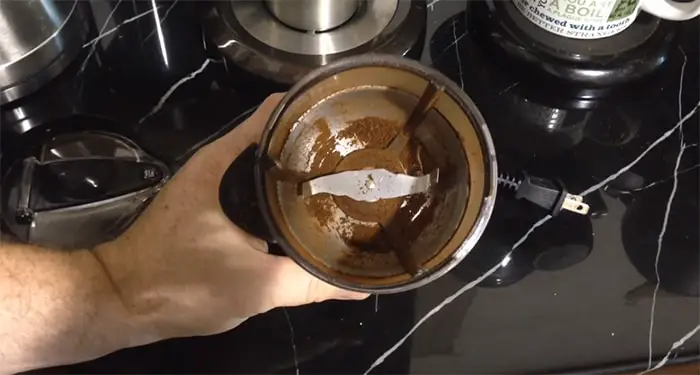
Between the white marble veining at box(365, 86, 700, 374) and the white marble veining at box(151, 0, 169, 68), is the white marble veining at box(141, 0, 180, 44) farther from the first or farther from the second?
the white marble veining at box(365, 86, 700, 374)

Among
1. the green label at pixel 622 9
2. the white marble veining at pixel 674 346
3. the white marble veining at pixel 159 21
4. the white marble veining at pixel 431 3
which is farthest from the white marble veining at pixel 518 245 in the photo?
the white marble veining at pixel 159 21

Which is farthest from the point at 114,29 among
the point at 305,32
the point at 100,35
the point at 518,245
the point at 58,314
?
the point at 518,245

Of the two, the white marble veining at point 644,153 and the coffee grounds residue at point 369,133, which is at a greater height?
the coffee grounds residue at point 369,133

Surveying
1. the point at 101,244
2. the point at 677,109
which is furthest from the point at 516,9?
the point at 101,244

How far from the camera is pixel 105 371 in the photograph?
58cm

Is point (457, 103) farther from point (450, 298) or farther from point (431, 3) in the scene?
point (431, 3)

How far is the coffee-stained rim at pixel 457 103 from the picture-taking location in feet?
1.53

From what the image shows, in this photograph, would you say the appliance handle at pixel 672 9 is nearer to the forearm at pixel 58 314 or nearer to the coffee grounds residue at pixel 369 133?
the coffee grounds residue at pixel 369 133

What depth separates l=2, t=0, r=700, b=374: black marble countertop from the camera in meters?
0.59

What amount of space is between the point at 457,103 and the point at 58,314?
30cm

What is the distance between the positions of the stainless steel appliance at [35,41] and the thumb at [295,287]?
11.3 inches

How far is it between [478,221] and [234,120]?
11.1 inches

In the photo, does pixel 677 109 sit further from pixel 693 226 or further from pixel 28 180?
pixel 28 180

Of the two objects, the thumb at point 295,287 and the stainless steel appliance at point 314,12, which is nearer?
the thumb at point 295,287
